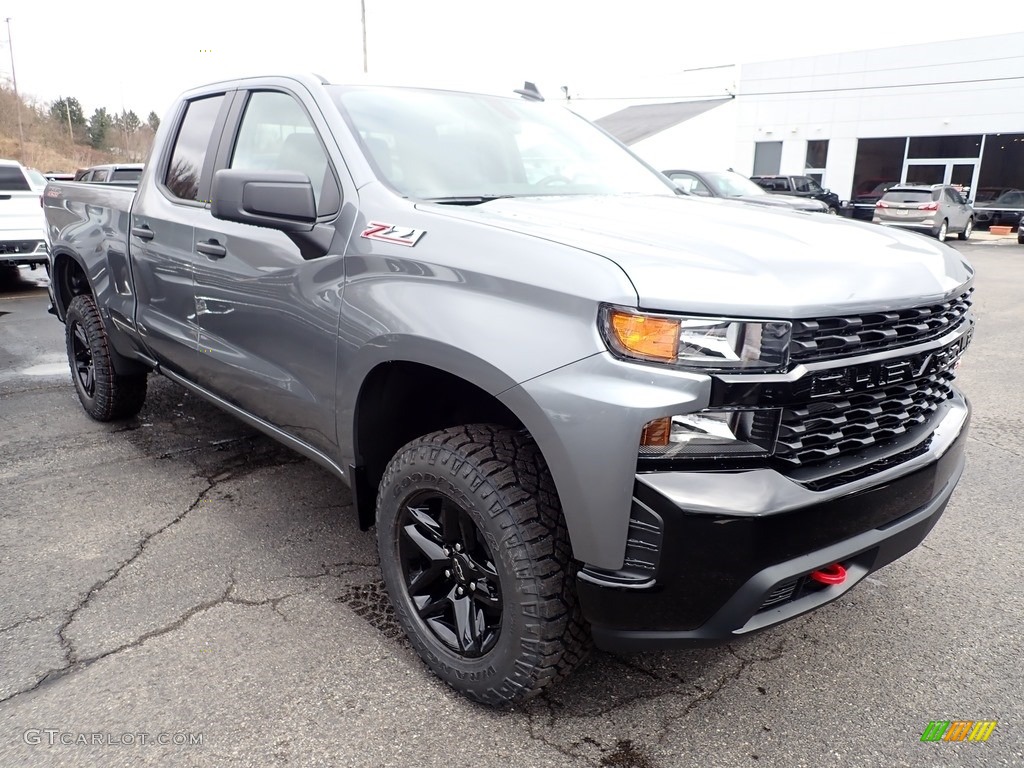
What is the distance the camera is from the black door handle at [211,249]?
3067 mm

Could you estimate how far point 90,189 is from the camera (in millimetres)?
4477

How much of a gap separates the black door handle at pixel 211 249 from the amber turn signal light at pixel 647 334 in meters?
1.89

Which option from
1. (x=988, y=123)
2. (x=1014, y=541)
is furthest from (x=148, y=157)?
(x=988, y=123)

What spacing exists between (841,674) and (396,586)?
142 centimetres

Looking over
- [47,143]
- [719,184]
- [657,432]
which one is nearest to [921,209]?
[719,184]

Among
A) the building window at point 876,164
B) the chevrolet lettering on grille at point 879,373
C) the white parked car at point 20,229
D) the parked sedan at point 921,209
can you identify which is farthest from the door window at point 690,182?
the building window at point 876,164

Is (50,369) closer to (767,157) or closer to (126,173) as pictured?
(126,173)

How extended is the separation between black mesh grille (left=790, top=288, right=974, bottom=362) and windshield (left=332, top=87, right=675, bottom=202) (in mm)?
1260

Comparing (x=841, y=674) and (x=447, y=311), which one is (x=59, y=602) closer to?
(x=447, y=311)

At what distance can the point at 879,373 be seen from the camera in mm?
1966

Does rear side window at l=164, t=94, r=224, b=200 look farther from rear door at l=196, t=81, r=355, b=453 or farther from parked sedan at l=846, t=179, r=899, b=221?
parked sedan at l=846, t=179, r=899, b=221

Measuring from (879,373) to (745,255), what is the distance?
46 centimetres

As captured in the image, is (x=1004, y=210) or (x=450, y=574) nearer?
(x=450, y=574)

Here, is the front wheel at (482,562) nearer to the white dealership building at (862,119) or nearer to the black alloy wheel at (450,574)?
the black alloy wheel at (450,574)
